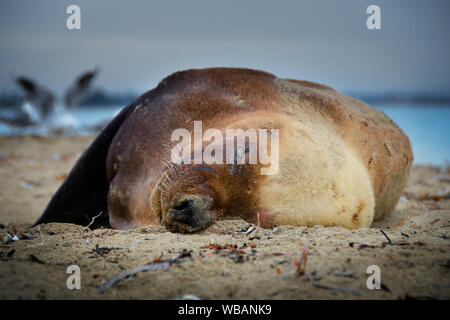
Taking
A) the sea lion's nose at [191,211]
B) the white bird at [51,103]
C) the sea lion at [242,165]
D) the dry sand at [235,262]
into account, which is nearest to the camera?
the dry sand at [235,262]

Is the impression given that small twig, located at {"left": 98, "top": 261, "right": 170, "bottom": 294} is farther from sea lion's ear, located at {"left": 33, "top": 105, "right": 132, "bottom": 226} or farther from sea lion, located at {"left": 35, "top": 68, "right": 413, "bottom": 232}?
sea lion's ear, located at {"left": 33, "top": 105, "right": 132, "bottom": 226}

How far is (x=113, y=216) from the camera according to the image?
3.13m

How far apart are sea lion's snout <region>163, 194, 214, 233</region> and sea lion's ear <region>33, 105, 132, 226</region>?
5.26 feet

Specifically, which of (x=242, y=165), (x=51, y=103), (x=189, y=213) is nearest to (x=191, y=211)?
(x=189, y=213)

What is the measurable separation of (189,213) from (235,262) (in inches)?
20.5

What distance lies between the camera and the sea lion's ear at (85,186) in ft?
11.8

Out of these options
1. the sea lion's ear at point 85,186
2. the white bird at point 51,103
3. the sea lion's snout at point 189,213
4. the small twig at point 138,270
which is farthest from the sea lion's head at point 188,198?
the white bird at point 51,103

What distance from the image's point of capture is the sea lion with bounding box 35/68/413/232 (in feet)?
7.59

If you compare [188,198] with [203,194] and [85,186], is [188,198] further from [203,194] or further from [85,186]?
[85,186]

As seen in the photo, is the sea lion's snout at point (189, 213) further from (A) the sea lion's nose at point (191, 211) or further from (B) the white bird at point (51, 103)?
(B) the white bird at point (51, 103)

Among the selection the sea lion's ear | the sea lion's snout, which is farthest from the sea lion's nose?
the sea lion's ear

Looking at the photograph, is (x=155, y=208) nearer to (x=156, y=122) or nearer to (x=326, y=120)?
(x=156, y=122)

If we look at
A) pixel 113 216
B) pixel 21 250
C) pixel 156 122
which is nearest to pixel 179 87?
pixel 156 122

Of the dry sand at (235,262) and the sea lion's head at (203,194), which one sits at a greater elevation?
the sea lion's head at (203,194)
